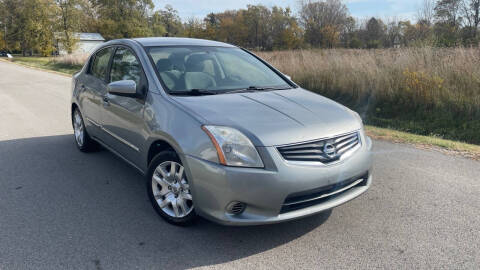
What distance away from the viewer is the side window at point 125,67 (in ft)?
13.2

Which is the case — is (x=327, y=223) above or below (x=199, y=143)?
below

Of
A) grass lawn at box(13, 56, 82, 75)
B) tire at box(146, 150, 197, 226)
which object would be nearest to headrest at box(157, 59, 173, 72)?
tire at box(146, 150, 197, 226)

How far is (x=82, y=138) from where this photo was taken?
5629mm

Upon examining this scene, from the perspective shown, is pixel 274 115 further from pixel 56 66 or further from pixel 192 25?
pixel 192 25

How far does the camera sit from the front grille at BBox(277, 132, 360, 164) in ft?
9.31

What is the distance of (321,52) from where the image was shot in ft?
43.0

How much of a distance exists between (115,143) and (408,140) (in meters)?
4.87

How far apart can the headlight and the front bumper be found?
49 millimetres

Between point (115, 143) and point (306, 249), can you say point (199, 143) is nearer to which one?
point (306, 249)

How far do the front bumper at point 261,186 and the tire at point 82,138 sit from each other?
10.2 feet

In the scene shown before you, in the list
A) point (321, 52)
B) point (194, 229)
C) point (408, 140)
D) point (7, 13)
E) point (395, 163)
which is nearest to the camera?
point (194, 229)

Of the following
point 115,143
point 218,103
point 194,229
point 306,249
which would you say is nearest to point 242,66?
point 218,103

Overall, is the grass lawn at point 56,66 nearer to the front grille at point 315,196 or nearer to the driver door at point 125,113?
the driver door at point 125,113

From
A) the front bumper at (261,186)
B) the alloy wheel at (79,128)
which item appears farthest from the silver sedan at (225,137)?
the alloy wheel at (79,128)
